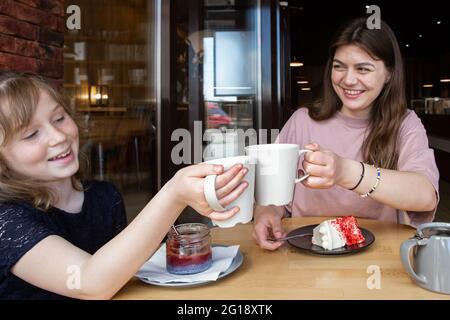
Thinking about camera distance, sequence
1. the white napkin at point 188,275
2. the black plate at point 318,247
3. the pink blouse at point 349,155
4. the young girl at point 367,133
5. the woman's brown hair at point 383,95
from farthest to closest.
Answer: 1. the woman's brown hair at point 383,95
2. the pink blouse at point 349,155
3. the young girl at point 367,133
4. the black plate at point 318,247
5. the white napkin at point 188,275

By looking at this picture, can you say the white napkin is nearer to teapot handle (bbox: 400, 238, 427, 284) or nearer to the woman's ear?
teapot handle (bbox: 400, 238, 427, 284)

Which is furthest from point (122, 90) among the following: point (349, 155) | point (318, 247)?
point (318, 247)

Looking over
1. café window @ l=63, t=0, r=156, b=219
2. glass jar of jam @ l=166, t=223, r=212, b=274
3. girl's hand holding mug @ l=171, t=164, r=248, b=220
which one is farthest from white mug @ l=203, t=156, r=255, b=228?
café window @ l=63, t=0, r=156, b=219

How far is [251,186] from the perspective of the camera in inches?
26.6

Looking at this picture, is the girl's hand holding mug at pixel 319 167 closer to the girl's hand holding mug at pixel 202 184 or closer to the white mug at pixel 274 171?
the white mug at pixel 274 171

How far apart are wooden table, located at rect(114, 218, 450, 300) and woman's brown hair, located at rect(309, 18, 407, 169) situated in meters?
0.41

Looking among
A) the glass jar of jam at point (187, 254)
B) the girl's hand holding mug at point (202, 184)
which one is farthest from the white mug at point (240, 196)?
the glass jar of jam at point (187, 254)

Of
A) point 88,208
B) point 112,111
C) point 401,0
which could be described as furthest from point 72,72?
point 401,0

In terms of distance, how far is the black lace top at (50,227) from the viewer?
0.70 metres

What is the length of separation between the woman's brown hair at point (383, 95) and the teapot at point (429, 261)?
1.90 feet

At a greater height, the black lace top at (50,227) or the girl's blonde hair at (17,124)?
the girl's blonde hair at (17,124)

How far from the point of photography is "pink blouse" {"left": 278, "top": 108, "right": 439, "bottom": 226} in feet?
3.76

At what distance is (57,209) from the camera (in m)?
0.90
